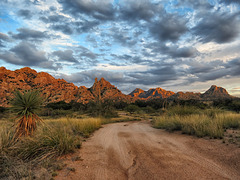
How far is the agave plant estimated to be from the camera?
666 centimetres

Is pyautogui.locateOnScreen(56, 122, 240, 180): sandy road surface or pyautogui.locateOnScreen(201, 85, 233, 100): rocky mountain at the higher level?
pyautogui.locateOnScreen(201, 85, 233, 100): rocky mountain

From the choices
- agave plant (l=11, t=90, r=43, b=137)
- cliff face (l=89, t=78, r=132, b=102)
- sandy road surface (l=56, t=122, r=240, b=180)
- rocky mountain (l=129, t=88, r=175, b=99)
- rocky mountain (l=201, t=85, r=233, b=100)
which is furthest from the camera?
rocky mountain (l=129, t=88, r=175, b=99)

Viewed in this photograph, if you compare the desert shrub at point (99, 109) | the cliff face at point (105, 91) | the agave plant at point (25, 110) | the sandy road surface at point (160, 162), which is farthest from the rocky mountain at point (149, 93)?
the agave plant at point (25, 110)

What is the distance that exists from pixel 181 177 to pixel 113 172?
204 cm

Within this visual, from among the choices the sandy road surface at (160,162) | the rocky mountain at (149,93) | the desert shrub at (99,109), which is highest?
the rocky mountain at (149,93)

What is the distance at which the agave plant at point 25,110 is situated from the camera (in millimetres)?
6664

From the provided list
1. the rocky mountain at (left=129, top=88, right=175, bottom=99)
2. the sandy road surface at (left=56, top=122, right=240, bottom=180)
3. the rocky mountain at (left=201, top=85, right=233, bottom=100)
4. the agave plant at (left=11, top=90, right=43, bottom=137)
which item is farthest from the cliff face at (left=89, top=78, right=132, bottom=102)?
the rocky mountain at (left=129, top=88, right=175, bottom=99)

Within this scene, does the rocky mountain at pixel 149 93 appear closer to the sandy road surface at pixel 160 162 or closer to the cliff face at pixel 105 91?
the cliff face at pixel 105 91

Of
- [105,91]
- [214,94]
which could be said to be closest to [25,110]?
[105,91]

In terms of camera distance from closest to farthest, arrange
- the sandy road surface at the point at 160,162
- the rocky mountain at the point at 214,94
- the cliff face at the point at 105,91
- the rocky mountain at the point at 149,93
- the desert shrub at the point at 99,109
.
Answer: the sandy road surface at the point at 160,162, the desert shrub at the point at 99,109, the cliff face at the point at 105,91, the rocky mountain at the point at 214,94, the rocky mountain at the point at 149,93

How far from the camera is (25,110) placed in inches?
261

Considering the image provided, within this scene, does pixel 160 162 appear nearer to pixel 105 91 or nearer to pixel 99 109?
pixel 99 109

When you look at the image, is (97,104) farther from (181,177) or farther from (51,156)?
(181,177)

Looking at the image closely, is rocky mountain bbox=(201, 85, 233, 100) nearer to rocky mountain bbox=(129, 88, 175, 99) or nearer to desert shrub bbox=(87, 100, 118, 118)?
rocky mountain bbox=(129, 88, 175, 99)
